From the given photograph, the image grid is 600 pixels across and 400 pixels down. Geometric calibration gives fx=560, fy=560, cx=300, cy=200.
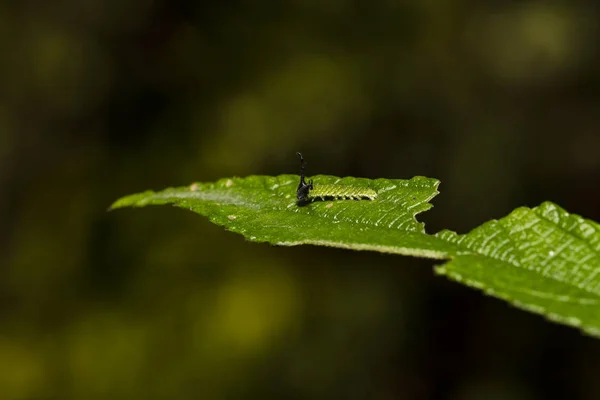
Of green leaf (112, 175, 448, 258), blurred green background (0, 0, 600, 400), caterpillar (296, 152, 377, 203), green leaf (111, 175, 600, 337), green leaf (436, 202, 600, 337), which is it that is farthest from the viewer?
blurred green background (0, 0, 600, 400)

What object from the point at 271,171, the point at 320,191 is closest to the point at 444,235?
the point at 320,191

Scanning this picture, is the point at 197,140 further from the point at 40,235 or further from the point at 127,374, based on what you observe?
the point at 127,374

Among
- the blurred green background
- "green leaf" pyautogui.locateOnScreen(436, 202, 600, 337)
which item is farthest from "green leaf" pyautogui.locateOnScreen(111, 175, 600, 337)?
the blurred green background

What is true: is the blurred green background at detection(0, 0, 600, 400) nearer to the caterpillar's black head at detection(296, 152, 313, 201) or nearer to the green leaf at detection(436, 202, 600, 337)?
the caterpillar's black head at detection(296, 152, 313, 201)

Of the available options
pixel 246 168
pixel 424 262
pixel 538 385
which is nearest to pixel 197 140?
pixel 246 168

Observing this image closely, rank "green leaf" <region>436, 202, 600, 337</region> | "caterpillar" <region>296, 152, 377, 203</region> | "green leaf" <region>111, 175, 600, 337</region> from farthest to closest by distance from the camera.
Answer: "caterpillar" <region>296, 152, 377, 203</region>
"green leaf" <region>111, 175, 600, 337</region>
"green leaf" <region>436, 202, 600, 337</region>

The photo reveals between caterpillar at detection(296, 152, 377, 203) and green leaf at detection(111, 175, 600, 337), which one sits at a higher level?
caterpillar at detection(296, 152, 377, 203)

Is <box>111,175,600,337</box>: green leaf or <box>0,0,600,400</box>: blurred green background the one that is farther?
<box>0,0,600,400</box>: blurred green background
